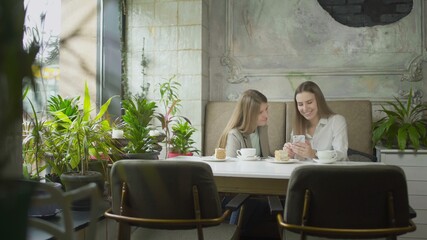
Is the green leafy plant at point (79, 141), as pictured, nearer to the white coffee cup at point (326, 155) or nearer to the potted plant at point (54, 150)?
the potted plant at point (54, 150)

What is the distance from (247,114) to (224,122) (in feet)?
3.83

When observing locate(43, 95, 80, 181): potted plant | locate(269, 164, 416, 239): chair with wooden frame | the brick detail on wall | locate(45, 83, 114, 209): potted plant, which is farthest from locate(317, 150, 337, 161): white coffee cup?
the brick detail on wall

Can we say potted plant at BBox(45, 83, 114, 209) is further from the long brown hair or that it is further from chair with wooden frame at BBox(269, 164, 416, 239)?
the long brown hair

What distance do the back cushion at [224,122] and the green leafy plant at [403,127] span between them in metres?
0.90

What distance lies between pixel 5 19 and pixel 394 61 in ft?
14.4

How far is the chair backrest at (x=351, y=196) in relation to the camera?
4.56ft

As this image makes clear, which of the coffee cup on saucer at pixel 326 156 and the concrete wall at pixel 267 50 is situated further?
the concrete wall at pixel 267 50

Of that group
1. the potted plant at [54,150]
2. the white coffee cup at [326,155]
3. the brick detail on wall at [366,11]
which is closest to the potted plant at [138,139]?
the potted plant at [54,150]

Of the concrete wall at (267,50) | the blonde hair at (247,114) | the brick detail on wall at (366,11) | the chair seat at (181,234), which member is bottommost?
the chair seat at (181,234)

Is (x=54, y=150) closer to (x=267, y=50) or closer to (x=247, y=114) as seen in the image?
(x=247, y=114)

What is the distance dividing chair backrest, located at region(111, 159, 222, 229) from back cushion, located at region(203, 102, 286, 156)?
7.98 ft

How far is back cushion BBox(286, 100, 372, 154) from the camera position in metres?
3.76

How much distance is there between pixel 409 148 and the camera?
3.47 m

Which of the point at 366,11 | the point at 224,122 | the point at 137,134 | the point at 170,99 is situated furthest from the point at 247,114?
the point at 366,11
